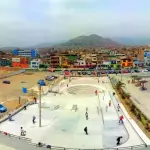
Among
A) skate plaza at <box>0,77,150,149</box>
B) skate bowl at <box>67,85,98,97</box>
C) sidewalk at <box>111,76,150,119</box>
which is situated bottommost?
sidewalk at <box>111,76,150,119</box>

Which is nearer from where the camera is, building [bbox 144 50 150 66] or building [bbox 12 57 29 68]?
building [bbox 144 50 150 66]

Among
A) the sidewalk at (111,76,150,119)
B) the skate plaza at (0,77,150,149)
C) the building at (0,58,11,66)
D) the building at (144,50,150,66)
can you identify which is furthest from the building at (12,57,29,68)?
the skate plaza at (0,77,150,149)

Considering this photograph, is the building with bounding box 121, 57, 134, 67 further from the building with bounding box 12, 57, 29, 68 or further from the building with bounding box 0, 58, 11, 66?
the building with bounding box 0, 58, 11, 66

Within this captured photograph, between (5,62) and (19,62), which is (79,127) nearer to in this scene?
(19,62)

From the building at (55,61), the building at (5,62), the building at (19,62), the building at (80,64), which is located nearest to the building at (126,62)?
the building at (80,64)

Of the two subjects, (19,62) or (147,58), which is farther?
(19,62)

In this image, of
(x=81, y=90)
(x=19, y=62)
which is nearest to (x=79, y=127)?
(x=81, y=90)

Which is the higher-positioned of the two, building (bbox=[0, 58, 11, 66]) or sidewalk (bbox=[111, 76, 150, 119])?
building (bbox=[0, 58, 11, 66])

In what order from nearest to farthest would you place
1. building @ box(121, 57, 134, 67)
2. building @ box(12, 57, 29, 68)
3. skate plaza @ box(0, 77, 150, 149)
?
Answer: skate plaza @ box(0, 77, 150, 149)
building @ box(121, 57, 134, 67)
building @ box(12, 57, 29, 68)

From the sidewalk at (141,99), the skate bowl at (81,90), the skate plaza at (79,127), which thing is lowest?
the sidewalk at (141,99)

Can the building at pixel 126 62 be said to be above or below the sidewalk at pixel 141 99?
above

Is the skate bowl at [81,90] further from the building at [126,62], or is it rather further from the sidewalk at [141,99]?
the building at [126,62]

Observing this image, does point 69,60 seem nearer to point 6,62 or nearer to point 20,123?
point 6,62
